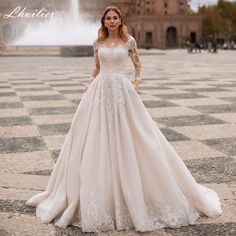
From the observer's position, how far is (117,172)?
3.52 metres

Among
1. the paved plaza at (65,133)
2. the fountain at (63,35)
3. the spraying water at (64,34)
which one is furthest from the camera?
the spraying water at (64,34)

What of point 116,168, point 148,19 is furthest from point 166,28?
point 116,168

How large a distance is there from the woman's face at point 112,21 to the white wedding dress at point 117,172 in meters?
0.14

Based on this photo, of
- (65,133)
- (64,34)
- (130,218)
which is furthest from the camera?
(64,34)

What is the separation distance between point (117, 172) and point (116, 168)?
29 millimetres

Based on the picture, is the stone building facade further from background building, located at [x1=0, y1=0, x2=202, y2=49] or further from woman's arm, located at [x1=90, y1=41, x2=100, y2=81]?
woman's arm, located at [x1=90, y1=41, x2=100, y2=81]

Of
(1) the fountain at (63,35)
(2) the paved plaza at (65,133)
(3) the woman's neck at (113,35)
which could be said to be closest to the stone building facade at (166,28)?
(1) the fountain at (63,35)

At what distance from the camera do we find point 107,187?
3.50 meters

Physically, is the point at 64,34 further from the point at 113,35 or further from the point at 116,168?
the point at 116,168

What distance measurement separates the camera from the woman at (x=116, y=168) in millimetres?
3455

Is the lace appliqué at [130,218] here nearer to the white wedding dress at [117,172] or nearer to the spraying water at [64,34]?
the white wedding dress at [117,172]

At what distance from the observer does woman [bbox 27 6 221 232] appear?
3455 millimetres

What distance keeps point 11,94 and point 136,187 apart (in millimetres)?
8001

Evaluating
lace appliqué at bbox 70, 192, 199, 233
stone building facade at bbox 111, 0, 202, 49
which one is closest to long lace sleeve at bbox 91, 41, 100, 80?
lace appliqué at bbox 70, 192, 199, 233
